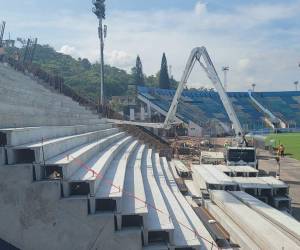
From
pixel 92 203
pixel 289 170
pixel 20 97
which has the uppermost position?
pixel 20 97

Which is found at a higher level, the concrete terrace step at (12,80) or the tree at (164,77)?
the tree at (164,77)

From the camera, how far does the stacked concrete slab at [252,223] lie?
8250 millimetres

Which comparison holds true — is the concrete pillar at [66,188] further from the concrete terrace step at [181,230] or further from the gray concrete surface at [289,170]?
the gray concrete surface at [289,170]

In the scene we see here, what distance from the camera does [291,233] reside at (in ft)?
28.3

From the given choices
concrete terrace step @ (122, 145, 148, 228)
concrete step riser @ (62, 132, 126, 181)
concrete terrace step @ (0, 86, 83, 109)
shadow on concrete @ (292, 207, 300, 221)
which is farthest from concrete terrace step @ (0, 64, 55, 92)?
shadow on concrete @ (292, 207, 300, 221)

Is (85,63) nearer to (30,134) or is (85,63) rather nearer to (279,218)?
(279,218)

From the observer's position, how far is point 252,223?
9305 millimetres

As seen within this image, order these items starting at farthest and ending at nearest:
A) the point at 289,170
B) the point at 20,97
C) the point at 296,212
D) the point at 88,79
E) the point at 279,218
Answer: the point at 88,79 < the point at 289,170 < the point at 296,212 < the point at 20,97 < the point at 279,218

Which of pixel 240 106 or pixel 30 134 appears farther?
pixel 240 106

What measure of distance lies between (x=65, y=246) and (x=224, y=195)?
6.48 metres

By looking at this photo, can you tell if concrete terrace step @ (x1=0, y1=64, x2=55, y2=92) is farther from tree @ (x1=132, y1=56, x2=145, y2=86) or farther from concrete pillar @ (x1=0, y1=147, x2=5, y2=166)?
tree @ (x1=132, y1=56, x2=145, y2=86)

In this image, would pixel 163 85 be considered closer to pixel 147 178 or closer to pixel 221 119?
pixel 221 119

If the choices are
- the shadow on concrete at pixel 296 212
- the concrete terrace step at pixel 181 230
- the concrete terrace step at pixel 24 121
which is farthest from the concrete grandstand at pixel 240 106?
the concrete terrace step at pixel 181 230

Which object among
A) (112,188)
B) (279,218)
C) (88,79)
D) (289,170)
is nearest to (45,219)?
(112,188)
